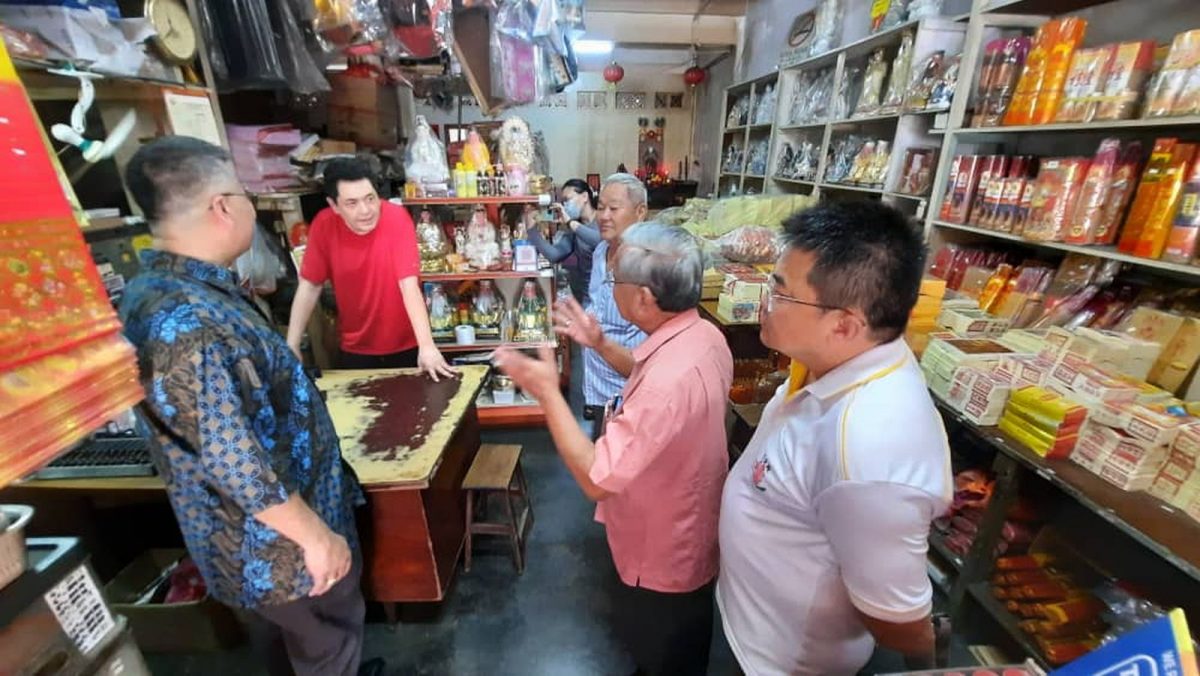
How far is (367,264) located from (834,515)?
7.24ft

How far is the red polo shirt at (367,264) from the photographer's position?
2264 mm

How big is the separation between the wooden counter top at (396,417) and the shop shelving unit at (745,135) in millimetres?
3873

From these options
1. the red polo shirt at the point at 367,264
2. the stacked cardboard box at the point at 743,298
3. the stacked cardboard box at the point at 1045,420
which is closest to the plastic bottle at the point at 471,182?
the red polo shirt at the point at 367,264

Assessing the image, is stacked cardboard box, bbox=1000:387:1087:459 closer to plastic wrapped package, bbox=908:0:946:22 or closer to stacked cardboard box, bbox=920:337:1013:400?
stacked cardboard box, bbox=920:337:1013:400

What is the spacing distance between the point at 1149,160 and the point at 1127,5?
2.69ft

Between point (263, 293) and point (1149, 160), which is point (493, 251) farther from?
point (1149, 160)

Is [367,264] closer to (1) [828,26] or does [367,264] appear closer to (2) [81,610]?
(2) [81,610]

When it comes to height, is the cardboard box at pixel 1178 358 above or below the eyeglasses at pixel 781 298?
below

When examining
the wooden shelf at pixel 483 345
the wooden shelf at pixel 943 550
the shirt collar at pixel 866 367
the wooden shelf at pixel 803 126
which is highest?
the wooden shelf at pixel 803 126

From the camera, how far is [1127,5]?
6.42 ft

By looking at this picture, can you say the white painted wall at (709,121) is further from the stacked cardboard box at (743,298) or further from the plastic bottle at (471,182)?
the plastic bottle at (471,182)

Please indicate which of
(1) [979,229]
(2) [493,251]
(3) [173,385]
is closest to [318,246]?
(2) [493,251]

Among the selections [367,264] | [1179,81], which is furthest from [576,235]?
[1179,81]

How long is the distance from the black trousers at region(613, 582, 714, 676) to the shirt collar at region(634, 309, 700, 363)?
2.32ft
